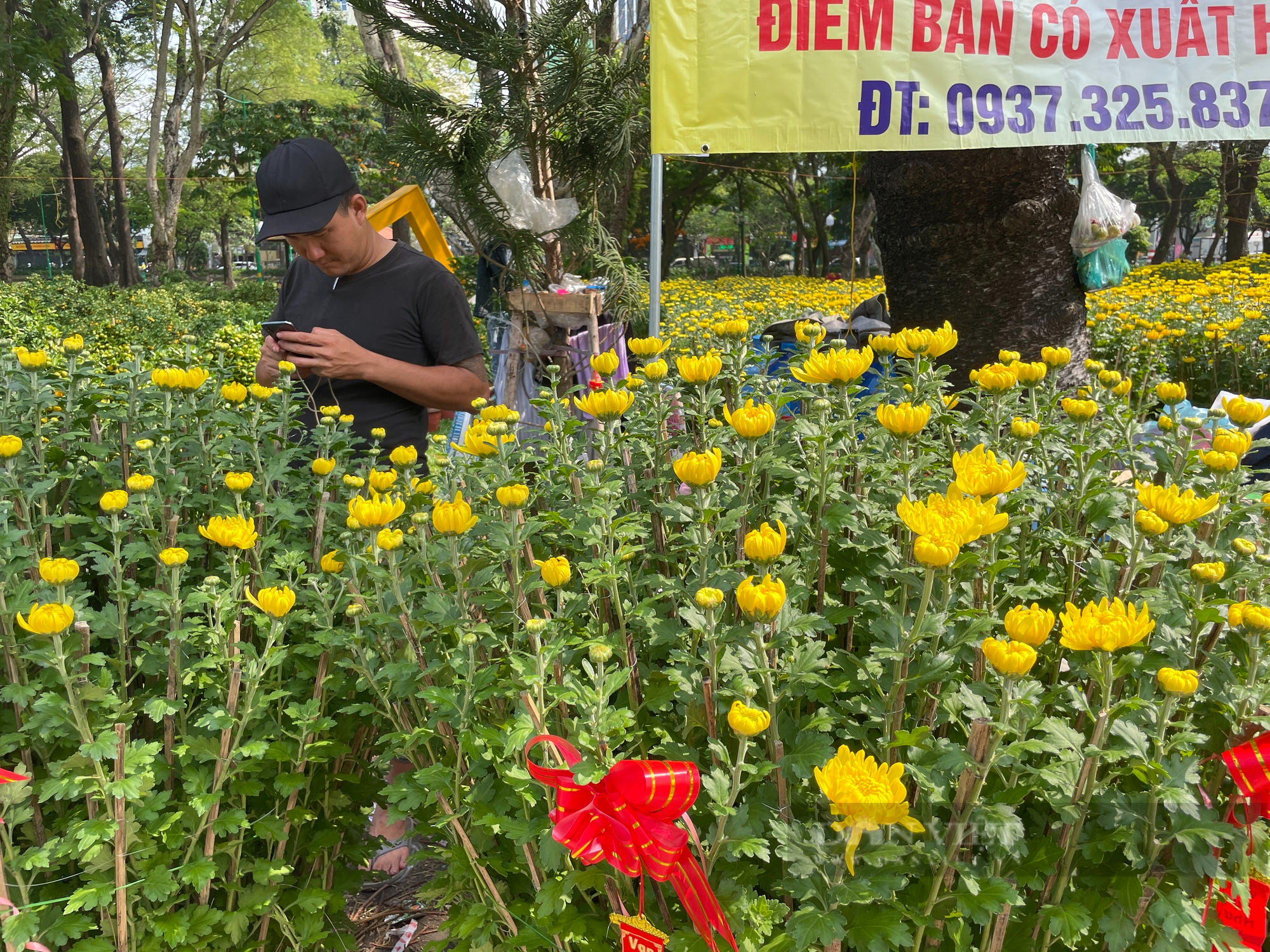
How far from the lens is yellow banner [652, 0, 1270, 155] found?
11.1 ft

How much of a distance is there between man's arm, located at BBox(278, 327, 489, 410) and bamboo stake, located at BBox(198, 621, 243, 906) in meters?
1.13

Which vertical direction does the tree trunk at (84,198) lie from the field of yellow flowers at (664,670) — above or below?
above

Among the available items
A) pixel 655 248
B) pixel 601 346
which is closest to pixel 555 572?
pixel 655 248

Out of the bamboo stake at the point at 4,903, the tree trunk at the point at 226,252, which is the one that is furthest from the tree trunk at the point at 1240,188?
the tree trunk at the point at 226,252

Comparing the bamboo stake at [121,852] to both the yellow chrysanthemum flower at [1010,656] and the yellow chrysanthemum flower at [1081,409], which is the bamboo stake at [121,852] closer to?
the yellow chrysanthemum flower at [1010,656]

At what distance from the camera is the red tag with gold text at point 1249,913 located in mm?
1029

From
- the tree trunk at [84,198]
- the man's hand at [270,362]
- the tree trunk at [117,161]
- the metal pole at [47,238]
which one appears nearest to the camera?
the man's hand at [270,362]

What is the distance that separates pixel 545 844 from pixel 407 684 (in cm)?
32

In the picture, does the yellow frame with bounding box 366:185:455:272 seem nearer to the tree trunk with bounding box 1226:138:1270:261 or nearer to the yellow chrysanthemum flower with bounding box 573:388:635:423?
the yellow chrysanthemum flower with bounding box 573:388:635:423

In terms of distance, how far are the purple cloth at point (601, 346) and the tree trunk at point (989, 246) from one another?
198 centimetres

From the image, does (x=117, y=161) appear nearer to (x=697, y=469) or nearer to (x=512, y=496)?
(x=512, y=496)

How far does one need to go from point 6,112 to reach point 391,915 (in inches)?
696

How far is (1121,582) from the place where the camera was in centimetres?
128

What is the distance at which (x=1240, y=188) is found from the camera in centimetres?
2175
